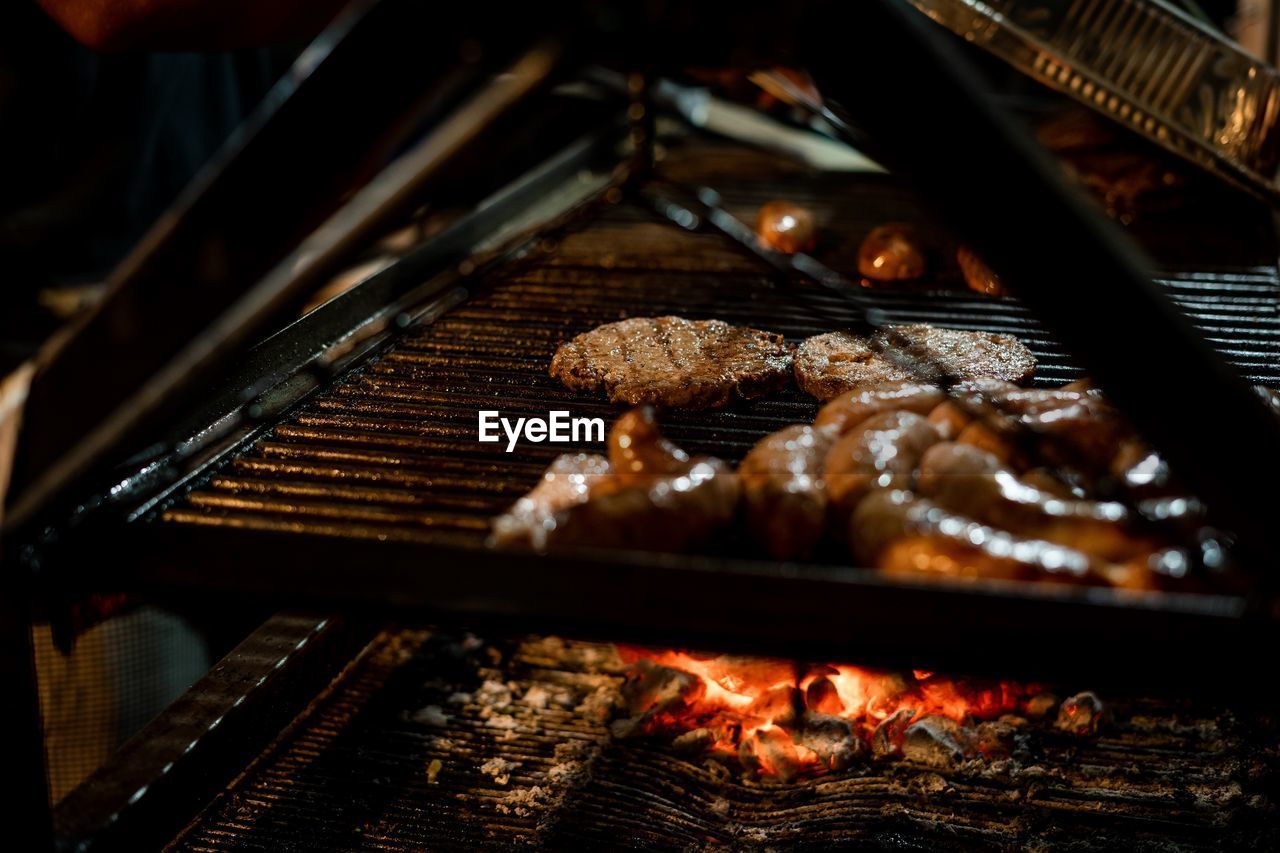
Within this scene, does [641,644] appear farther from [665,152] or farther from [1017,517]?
[665,152]

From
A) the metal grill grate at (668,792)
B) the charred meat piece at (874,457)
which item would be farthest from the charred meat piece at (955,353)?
the metal grill grate at (668,792)

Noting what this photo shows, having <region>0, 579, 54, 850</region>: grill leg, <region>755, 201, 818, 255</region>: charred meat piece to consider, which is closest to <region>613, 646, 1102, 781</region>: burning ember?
<region>0, 579, 54, 850</region>: grill leg

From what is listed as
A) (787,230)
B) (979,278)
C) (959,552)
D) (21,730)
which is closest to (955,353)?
(979,278)

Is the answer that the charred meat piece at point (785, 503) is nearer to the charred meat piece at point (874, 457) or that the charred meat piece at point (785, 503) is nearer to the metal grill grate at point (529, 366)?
the charred meat piece at point (874, 457)

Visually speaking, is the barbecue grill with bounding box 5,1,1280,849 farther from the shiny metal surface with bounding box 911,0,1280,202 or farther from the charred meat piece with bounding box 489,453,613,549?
the shiny metal surface with bounding box 911,0,1280,202

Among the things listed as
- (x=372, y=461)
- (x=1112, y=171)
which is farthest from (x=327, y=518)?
(x=1112, y=171)

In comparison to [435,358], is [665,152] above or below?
above
